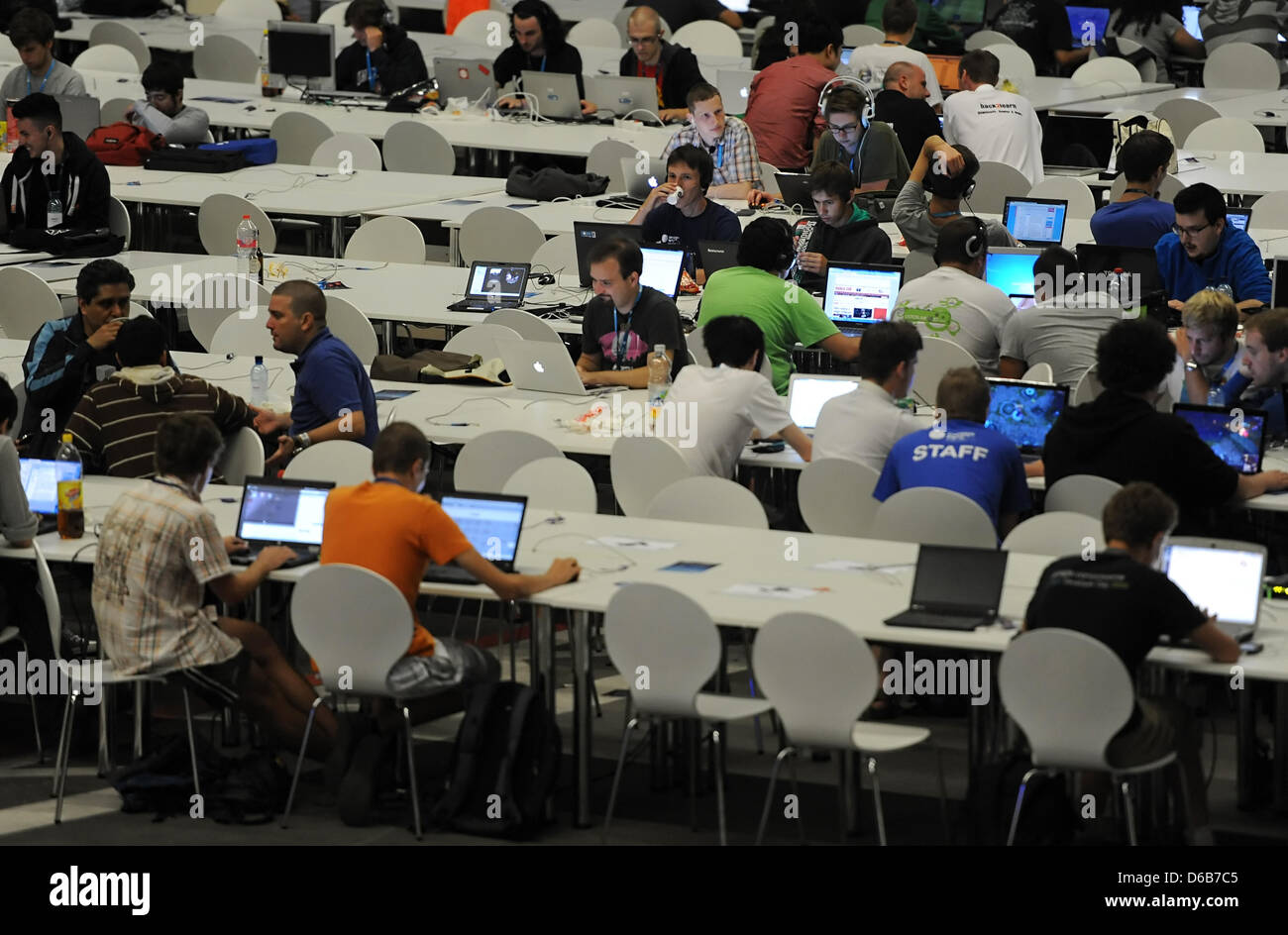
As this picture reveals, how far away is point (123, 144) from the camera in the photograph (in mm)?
12078

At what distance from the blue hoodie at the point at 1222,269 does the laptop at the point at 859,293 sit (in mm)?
1098

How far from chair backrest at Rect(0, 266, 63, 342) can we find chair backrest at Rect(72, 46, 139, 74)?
5.79 metres

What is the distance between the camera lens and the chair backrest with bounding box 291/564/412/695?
558 centimetres

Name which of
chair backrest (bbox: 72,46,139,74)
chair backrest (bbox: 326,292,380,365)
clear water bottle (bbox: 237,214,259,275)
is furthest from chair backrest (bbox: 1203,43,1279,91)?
chair backrest (bbox: 326,292,380,365)

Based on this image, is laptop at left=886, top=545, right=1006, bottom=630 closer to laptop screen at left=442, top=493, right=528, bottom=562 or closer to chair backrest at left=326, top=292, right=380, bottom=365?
laptop screen at left=442, top=493, right=528, bottom=562

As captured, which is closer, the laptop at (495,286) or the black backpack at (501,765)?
the black backpack at (501,765)

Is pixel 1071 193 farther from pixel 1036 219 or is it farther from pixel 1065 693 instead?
pixel 1065 693

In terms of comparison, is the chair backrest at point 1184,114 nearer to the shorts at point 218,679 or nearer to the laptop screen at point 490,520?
the laptop screen at point 490,520

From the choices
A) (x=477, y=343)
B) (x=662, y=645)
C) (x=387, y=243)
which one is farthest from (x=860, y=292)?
(x=662, y=645)

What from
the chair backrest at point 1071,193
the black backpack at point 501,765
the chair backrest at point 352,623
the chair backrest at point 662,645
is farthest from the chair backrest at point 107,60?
the chair backrest at point 662,645

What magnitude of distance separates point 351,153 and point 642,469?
19.3 ft

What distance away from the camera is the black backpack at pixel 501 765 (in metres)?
5.67
